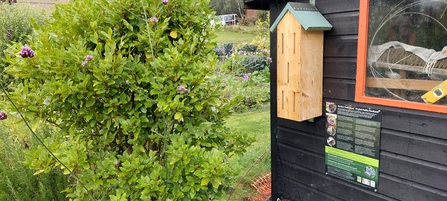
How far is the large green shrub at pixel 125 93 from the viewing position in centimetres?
144

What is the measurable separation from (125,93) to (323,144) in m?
1.57

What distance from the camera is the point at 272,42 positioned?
8.82ft

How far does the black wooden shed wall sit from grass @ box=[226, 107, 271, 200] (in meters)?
0.31

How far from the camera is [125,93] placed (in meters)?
1.60

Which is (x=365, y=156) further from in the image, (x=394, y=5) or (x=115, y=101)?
(x=115, y=101)

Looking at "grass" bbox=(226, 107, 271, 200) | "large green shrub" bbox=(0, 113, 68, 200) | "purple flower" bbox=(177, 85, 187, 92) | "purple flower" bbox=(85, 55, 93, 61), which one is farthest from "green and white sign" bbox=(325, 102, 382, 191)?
"large green shrub" bbox=(0, 113, 68, 200)

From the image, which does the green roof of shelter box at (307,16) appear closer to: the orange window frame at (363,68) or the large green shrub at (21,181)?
the orange window frame at (363,68)

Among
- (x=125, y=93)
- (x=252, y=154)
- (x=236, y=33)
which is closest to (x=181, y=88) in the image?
(x=125, y=93)

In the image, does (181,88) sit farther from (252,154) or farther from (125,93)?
(252,154)

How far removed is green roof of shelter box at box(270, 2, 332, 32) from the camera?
6.83 ft

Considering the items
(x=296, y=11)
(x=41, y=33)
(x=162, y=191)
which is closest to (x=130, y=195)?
(x=162, y=191)

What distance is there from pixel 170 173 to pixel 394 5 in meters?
1.61

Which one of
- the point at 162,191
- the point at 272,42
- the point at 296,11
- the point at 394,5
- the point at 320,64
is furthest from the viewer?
the point at 272,42

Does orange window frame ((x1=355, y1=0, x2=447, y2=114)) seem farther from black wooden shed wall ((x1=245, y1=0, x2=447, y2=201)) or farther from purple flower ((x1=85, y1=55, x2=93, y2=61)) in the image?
purple flower ((x1=85, y1=55, x2=93, y2=61))
